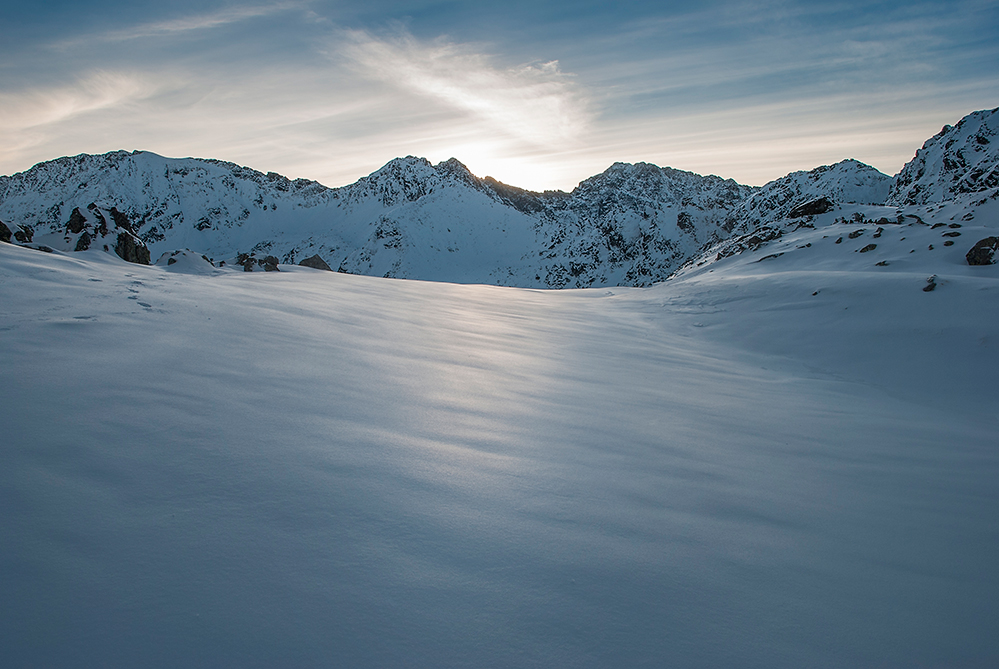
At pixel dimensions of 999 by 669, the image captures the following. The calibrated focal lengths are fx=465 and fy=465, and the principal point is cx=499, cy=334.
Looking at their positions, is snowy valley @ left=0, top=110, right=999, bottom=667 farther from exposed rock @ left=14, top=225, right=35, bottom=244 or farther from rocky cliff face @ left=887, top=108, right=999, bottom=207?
rocky cliff face @ left=887, top=108, right=999, bottom=207

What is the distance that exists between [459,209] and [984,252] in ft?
237

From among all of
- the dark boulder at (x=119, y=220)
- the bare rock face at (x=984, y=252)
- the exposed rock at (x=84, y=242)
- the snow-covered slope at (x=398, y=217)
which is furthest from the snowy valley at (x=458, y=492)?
the snow-covered slope at (x=398, y=217)

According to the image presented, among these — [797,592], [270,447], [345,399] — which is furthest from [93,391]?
[797,592]

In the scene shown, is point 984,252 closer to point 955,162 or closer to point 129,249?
point 129,249

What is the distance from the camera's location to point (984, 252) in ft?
24.2

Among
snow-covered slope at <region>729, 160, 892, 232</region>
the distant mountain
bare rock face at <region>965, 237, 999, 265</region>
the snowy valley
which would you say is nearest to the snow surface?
the snowy valley

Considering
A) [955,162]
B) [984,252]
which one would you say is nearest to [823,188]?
[955,162]

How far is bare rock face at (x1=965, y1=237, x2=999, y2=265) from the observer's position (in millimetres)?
7299

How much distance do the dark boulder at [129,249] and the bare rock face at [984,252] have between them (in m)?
14.3

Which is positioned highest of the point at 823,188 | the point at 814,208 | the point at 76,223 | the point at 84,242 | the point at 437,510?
the point at 823,188

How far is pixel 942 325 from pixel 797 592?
5.72 metres

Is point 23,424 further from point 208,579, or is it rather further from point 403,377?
point 403,377

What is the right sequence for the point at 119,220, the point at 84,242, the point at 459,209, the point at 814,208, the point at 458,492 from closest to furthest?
1. the point at 458,492
2. the point at 84,242
3. the point at 119,220
4. the point at 814,208
5. the point at 459,209

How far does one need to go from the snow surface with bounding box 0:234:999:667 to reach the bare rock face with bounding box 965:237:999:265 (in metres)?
5.98
